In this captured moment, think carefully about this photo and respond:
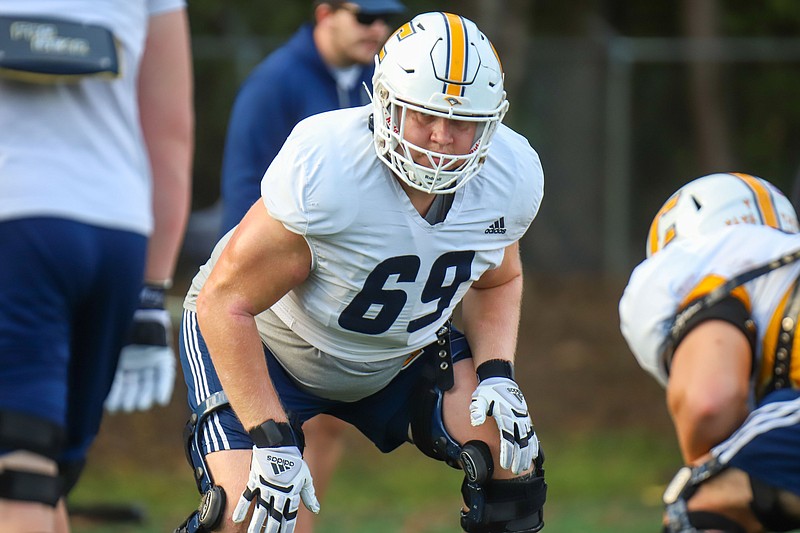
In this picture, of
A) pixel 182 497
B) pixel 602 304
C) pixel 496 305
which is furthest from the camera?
pixel 602 304

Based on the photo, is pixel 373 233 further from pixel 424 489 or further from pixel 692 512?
pixel 424 489

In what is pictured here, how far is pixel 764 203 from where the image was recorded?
3.53 meters

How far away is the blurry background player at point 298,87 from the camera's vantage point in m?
4.83

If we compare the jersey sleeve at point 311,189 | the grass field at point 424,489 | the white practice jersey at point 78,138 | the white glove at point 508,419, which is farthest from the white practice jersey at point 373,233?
the grass field at point 424,489

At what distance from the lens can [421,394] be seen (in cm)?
367

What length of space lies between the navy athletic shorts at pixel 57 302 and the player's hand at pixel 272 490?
491mm

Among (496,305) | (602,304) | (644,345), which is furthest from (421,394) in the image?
(602,304)

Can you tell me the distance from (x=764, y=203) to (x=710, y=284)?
452 mm

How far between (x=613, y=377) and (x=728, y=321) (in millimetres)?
5697

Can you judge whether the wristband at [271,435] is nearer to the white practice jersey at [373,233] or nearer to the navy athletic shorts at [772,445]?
the white practice jersey at [373,233]

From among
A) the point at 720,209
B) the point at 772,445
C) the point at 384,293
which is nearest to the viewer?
A: the point at 772,445

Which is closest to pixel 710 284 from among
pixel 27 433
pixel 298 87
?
pixel 27 433

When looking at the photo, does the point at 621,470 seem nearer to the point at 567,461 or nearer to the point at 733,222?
Answer: the point at 567,461

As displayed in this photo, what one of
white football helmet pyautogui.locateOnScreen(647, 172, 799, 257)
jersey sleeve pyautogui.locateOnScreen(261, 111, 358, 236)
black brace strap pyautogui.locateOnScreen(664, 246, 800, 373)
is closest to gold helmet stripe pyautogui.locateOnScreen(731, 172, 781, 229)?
white football helmet pyautogui.locateOnScreen(647, 172, 799, 257)
